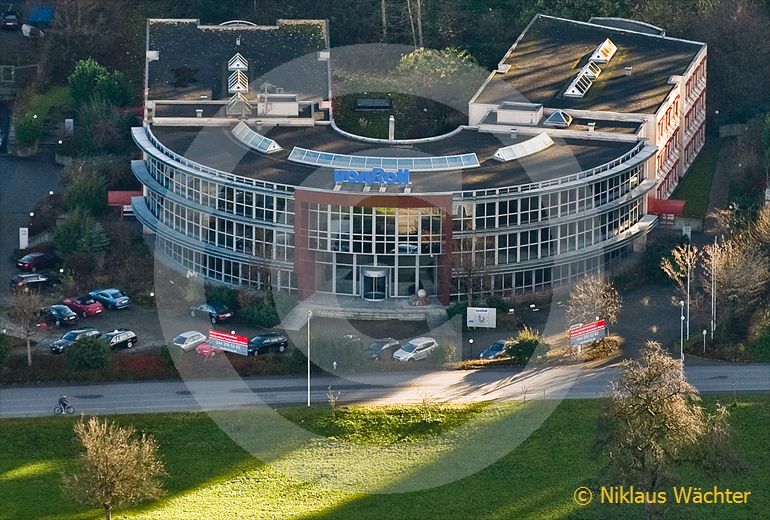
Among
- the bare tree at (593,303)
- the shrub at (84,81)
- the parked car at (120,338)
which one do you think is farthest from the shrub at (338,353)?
the shrub at (84,81)

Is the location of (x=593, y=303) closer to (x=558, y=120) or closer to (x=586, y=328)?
(x=586, y=328)

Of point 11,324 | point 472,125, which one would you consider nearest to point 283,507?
point 11,324

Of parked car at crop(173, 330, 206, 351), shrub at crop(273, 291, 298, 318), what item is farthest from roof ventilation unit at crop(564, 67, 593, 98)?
parked car at crop(173, 330, 206, 351)

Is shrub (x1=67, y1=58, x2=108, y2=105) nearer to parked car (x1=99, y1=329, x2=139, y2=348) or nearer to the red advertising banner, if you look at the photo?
parked car (x1=99, y1=329, x2=139, y2=348)

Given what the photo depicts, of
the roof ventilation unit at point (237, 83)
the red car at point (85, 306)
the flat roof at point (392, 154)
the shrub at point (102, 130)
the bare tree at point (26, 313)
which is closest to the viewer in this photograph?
the bare tree at point (26, 313)

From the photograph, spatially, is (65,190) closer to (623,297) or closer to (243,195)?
(243,195)

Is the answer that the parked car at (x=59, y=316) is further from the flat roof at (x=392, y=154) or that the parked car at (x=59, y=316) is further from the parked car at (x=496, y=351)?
the parked car at (x=496, y=351)
